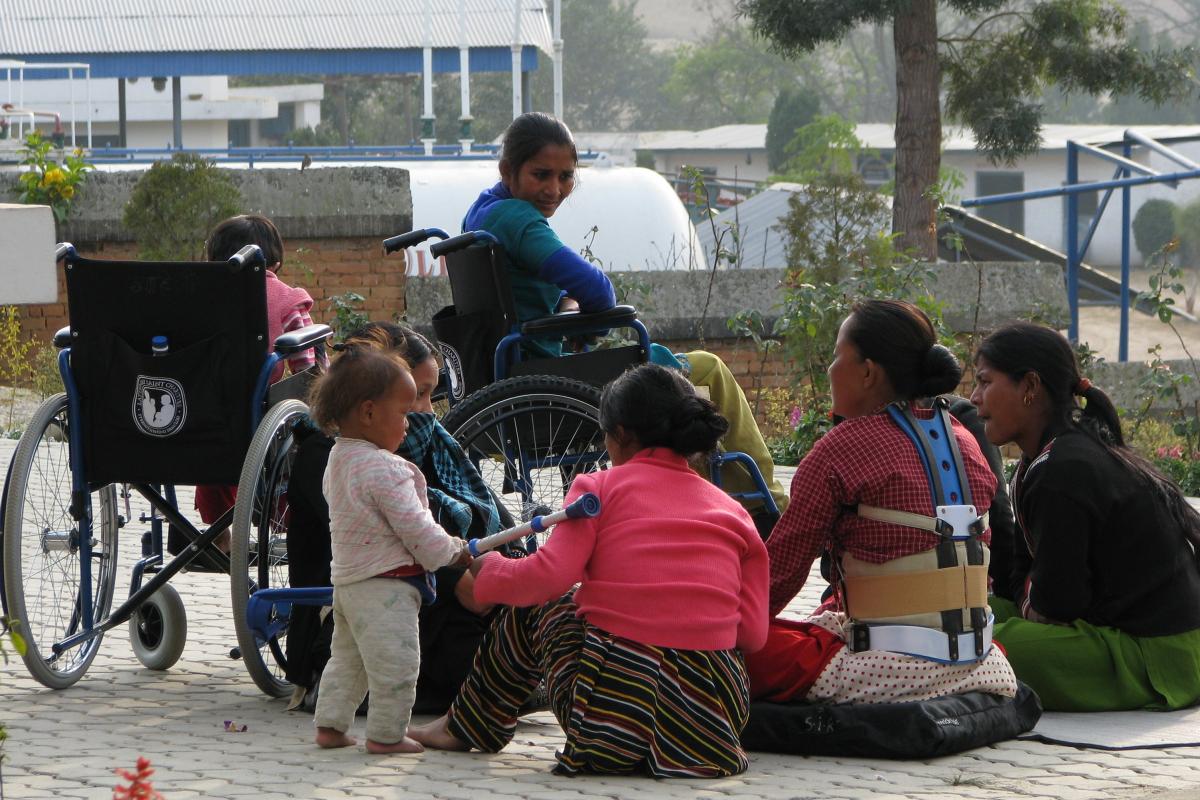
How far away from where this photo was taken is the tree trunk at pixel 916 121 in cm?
1555

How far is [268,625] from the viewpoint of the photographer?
4.29m

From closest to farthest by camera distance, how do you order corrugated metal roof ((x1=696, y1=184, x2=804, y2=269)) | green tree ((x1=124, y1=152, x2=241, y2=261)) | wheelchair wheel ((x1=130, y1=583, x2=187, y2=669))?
wheelchair wheel ((x1=130, y1=583, x2=187, y2=669)) → green tree ((x1=124, y1=152, x2=241, y2=261)) → corrugated metal roof ((x1=696, y1=184, x2=804, y2=269))

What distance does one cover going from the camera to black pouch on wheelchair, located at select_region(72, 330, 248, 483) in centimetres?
447

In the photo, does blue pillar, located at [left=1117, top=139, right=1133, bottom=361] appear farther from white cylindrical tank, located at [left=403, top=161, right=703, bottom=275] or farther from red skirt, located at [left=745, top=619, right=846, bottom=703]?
red skirt, located at [left=745, top=619, right=846, bottom=703]

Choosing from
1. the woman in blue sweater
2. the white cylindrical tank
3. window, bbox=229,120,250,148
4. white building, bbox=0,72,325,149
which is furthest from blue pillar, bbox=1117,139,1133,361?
window, bbox=229,120,250,148

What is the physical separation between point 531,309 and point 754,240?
19.4m

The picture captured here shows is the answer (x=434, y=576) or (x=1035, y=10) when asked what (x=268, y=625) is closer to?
(x=434, y=576)

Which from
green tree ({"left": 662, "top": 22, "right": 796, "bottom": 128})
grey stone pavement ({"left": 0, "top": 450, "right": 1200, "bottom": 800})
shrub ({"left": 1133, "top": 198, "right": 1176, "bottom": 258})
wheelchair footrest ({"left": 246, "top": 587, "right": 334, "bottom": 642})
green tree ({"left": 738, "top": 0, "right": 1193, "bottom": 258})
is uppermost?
green tree ({"left": 662, "top": 22, "right": 796, "bottom": 128})

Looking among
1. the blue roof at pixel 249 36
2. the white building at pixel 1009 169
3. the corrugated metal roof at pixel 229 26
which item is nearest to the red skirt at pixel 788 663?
the corrugated metal roof at pixel 229 26

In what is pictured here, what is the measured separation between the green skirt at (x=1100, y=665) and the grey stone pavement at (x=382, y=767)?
0.33 m

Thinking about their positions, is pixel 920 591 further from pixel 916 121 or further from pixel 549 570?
pixel 916 121

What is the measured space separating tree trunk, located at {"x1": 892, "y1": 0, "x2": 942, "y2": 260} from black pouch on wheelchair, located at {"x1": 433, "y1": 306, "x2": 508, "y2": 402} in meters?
10.5

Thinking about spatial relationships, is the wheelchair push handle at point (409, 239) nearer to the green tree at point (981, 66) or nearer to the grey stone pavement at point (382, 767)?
the grey stone pavement at point (382, 767)

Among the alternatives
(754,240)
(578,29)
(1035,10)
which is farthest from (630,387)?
(578,29)
